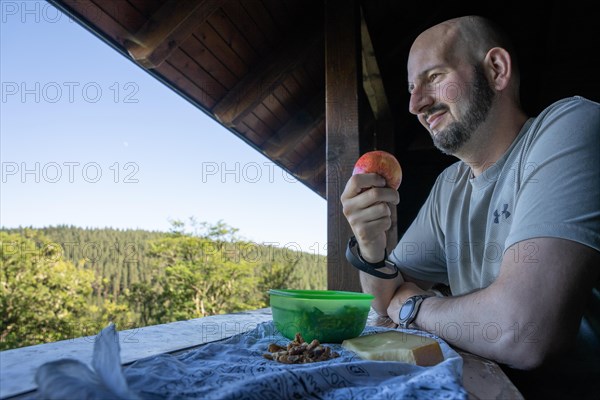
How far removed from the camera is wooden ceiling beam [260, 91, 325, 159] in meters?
4.27

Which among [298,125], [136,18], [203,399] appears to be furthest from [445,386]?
[298,125]

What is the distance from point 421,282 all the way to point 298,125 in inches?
118

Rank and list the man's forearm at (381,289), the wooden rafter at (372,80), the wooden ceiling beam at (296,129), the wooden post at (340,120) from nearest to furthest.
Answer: the man's forearm at (381,289)
the wooden post at (340,120)
the wooden rafter at (372,80)
the wooden ceiling beam at (296,129)

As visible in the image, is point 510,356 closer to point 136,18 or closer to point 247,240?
point 136,18

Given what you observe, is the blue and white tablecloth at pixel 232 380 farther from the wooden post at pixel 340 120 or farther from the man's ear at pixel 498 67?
the wooden post at pixel 340 120

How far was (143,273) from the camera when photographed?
11.0 meters

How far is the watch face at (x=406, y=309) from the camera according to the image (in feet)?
4.01

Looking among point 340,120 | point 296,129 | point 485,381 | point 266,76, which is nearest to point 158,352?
point 485,381

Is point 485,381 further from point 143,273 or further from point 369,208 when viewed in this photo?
point 143,273

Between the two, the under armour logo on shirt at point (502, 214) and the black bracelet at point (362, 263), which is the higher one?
the under armour logo on shirt at point (502, 214)

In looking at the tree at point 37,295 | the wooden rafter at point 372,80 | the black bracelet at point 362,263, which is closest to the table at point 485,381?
the black bracelet at point 362,263

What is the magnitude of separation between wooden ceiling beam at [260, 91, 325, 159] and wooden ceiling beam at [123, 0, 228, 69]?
5.70 ft

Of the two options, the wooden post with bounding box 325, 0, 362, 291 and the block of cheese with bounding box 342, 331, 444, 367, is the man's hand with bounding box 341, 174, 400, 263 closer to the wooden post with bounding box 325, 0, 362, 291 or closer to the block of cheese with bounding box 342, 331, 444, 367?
the block of cheese with bounding box 342, 331, 444, 367

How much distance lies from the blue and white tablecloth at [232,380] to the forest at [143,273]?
30.6ft
